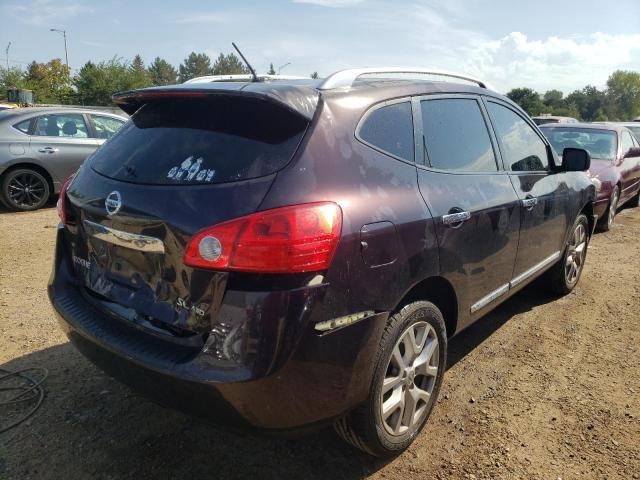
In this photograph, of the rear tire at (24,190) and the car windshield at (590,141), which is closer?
the rear tire at (24,190)

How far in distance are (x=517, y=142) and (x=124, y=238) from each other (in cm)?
274

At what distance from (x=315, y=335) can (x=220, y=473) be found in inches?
38.2

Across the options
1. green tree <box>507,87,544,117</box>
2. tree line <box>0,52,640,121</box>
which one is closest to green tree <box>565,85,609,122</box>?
tree line <box>0,52,640,121</box>

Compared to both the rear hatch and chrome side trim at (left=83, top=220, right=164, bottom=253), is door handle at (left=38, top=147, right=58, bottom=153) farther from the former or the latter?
chrome side trim at (left=83, top=220, right=164, bottom=253)

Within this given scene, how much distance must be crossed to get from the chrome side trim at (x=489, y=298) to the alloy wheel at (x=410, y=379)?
505mm

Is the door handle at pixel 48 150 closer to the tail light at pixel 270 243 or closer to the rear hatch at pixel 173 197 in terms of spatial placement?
the rear hatch at pixel 173 197

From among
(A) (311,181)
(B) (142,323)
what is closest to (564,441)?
(A) (311,181)

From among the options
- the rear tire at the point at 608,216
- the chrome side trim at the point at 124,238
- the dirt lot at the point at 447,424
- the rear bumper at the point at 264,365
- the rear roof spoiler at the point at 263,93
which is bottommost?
the dirt lot at the point at 447,424

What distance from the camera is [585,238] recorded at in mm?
4914

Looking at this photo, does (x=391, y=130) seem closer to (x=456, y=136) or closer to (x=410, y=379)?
(x=456, y=136)

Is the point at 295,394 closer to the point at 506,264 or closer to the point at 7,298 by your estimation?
the point at 506,264

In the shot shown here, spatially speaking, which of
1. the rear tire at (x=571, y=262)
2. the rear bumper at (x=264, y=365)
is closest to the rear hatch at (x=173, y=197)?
the rear bumper at (x=264, y=365)

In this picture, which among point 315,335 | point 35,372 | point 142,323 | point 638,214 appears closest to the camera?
point 315,335

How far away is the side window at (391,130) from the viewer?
91.1 inches
